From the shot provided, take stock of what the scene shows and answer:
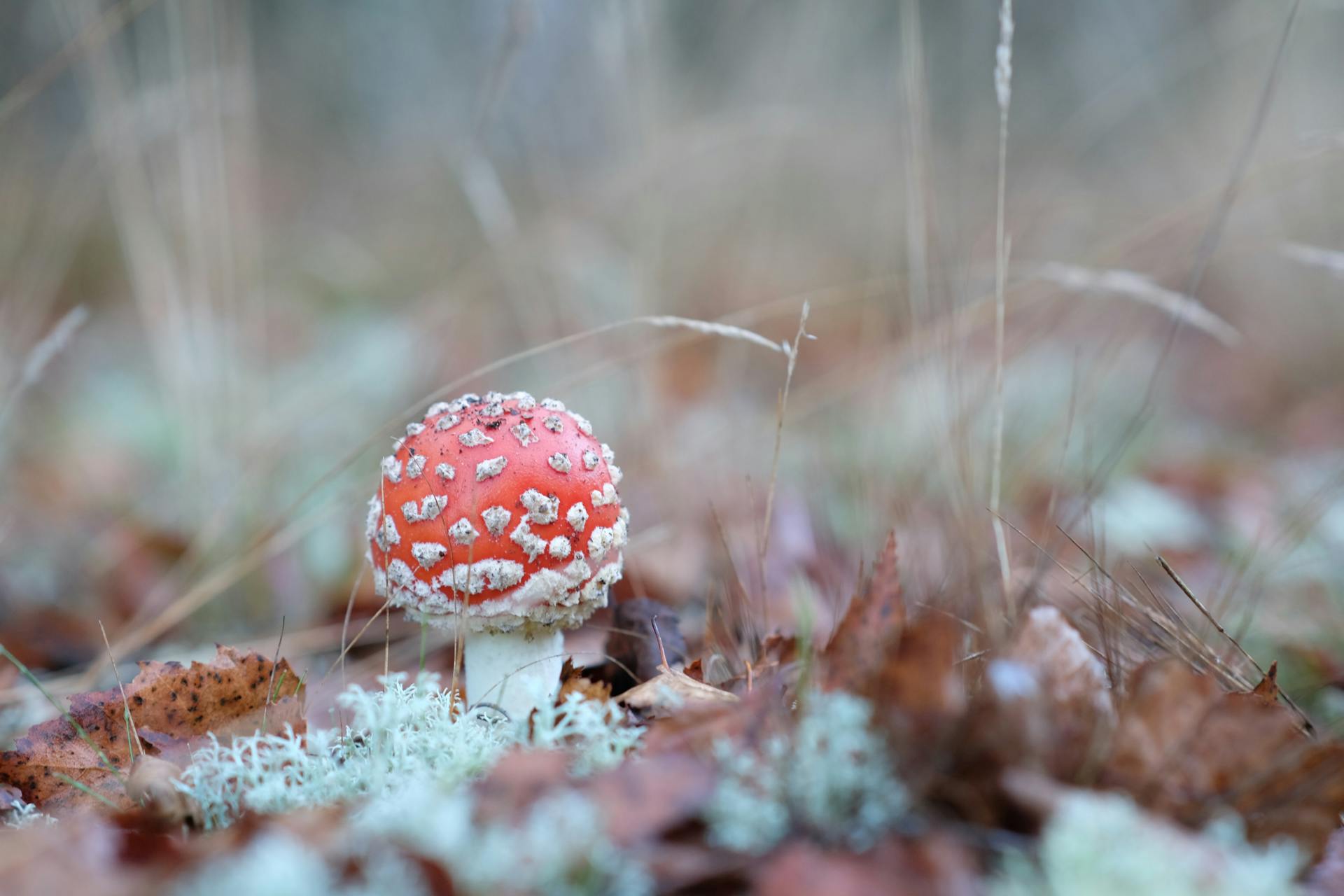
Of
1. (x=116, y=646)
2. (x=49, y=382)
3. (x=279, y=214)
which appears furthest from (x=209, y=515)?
(x=279, y=214)

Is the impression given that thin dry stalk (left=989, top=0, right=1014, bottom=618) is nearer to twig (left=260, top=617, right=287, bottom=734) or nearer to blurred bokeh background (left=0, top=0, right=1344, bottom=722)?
blurred bokeh background (left=0, top=0, right=1344, bottom=722)

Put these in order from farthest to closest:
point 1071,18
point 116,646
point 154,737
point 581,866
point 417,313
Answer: point 1071,18, point 417,313, point 116,646, point 154,737, point 581,866

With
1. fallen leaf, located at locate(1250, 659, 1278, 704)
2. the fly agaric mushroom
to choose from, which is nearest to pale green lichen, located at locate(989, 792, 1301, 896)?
fallen leaf, located at locate(1250, 659, 1278, 704)

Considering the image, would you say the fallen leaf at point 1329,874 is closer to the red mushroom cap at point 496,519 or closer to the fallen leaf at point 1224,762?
the fallen leaf at point 1224,762

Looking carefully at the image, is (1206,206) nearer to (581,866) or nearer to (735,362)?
(735,362)

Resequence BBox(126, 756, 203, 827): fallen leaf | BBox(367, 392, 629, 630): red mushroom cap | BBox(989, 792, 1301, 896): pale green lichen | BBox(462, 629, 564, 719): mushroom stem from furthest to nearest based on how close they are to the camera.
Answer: BBox(462, 629, 564, 719): mushroom stem
BBox(367, 392, 629, 630): red mushroom cap
BBox(126, 756, 203, 827): fallen leaf
BBox(989, 792, 1301, 896): pale green lichen

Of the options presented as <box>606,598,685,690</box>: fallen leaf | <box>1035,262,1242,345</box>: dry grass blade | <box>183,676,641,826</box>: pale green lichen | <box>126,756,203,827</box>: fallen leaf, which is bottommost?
<box>606,598,685,690</box>: fallen leaf

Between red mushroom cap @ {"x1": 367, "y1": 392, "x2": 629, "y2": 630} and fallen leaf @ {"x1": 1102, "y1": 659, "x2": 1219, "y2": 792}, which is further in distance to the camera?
red mushroom cap @ {"x1": 367, "y1": 392, "x2": 629, "y2": 630}
